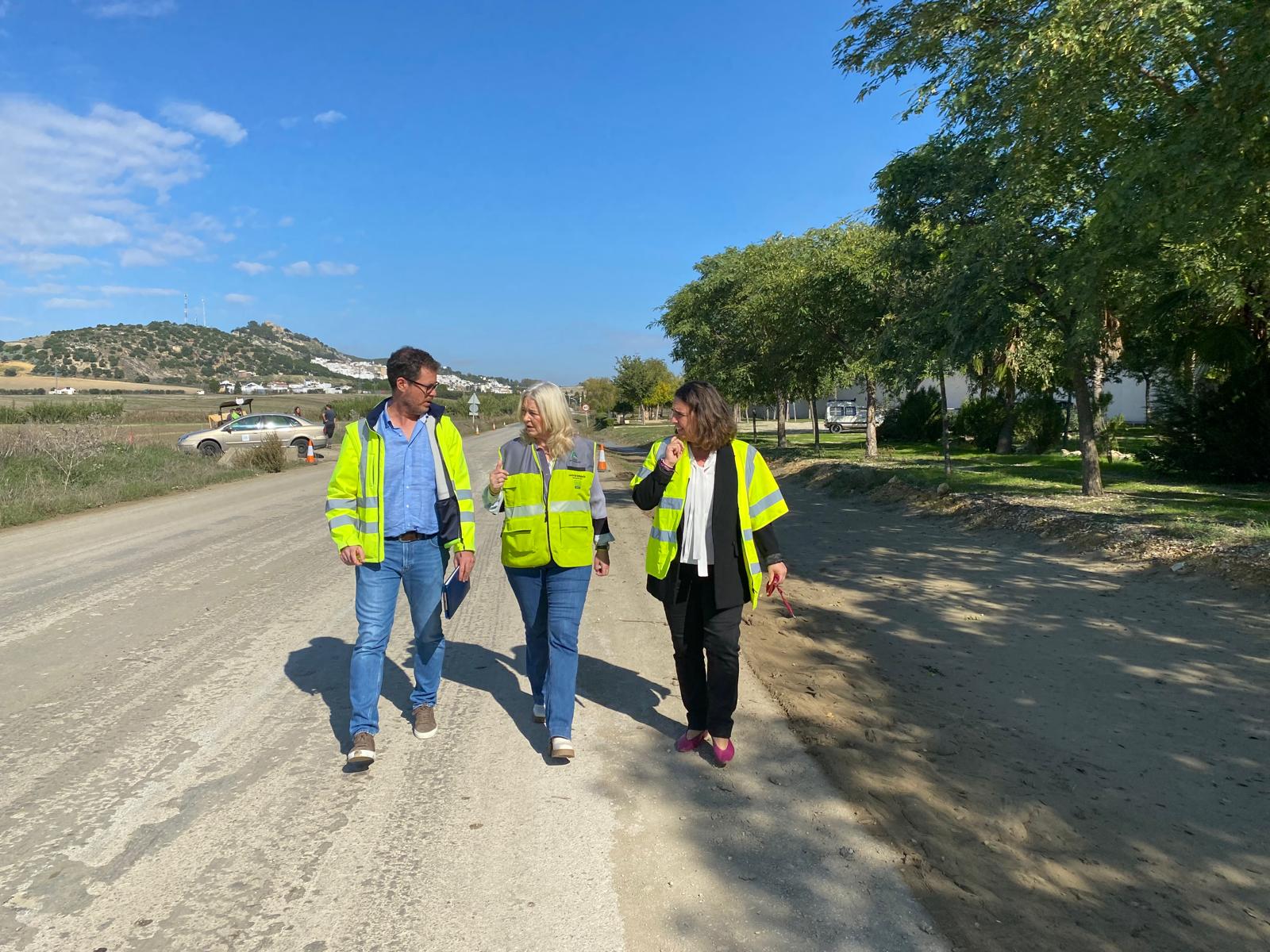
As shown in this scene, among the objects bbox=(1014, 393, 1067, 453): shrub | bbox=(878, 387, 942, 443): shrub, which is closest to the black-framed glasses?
bbox=(1014, 393, 1067, 453): shrub

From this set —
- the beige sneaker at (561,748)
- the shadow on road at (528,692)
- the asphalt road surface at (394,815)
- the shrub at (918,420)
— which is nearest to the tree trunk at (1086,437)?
the asphalt road surface at (394,815)

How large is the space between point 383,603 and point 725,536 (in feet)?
5.68

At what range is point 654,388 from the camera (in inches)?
2840

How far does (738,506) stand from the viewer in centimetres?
393

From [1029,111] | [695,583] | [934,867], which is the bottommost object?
[934,867]

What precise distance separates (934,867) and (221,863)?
107 inches

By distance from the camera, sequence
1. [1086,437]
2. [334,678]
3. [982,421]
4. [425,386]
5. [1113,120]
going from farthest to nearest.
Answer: [982,421] → [1086,437] → [1113,120] → [334,678] → [425,386]

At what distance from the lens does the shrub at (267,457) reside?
938 inches

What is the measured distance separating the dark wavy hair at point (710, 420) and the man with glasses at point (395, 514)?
1.16 m

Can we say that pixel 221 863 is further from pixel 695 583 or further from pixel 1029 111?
pixel 1029 111

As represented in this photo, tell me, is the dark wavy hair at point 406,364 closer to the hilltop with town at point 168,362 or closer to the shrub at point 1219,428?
the shrub at point 1219,428

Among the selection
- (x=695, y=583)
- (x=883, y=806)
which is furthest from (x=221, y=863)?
(x=883, y=806)

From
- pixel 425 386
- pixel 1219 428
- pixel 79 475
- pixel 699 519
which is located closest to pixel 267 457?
pixel 79 475

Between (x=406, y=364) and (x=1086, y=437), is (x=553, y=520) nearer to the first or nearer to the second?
(x=406, y=364)
